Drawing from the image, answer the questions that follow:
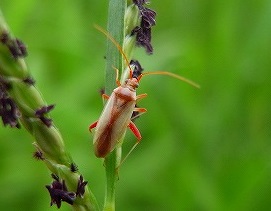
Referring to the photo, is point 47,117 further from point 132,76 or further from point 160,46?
point 160,46

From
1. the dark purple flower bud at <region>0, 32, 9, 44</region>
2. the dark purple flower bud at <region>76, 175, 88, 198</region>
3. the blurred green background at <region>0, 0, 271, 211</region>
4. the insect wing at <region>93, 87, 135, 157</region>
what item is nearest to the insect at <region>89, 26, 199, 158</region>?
the insect wing at <region>93, 87, 135, 157</region>

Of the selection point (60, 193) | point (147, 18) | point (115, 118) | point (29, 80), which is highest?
point (147, 18)

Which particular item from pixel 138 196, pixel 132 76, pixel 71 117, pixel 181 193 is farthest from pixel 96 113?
pixel 132 76

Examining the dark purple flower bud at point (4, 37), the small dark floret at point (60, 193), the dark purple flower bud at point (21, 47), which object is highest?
the dark purple flower bud at point (21, 47)

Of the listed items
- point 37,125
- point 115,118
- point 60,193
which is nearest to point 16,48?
point 37,125

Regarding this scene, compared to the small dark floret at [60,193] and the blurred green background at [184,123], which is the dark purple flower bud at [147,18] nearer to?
the small dark floret at [60,193]

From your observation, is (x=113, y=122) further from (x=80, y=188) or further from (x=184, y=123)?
(x=184, y=123)

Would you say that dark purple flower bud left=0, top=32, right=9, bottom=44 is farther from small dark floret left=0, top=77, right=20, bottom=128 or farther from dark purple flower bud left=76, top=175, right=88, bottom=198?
dark purple flower bud left=76, top=175, right=88, bottom=198

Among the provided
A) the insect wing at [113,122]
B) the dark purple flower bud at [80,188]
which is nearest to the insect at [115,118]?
the insect wing at [113,122]
